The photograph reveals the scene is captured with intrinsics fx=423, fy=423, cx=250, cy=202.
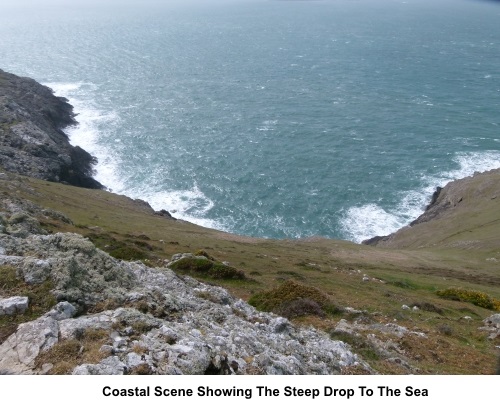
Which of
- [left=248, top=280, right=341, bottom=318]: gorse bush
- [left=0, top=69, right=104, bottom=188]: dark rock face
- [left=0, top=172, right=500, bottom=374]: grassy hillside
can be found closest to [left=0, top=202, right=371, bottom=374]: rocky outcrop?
[left=248, top=280, right=341, bottom=318]: gorse bush

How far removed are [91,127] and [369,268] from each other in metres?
116

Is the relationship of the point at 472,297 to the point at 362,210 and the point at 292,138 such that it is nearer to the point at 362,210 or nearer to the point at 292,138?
the point at 362,210

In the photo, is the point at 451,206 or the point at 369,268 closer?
the point at 369,268

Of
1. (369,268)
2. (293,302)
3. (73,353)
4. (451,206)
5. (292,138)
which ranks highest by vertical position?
(73,353)

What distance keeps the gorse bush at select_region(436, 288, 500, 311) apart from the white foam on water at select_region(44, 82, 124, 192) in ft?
282

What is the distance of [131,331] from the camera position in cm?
1612

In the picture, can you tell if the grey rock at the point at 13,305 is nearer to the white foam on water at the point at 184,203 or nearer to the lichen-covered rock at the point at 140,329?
the lichen-covered rock at the point at 140,329

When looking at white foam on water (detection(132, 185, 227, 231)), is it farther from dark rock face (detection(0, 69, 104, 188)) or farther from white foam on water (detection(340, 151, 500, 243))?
white foam on water (detection(340, 151, 500, 243))

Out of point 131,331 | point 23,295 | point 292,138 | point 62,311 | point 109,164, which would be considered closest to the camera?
point 131,331

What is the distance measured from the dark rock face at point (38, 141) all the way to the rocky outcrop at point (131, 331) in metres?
78.7

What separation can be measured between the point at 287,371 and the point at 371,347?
25.0 feet

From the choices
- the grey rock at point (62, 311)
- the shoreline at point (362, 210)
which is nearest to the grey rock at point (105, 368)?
the grey rock at point (62, 311)

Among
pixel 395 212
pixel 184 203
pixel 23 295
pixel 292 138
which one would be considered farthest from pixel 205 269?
pixel 292 138

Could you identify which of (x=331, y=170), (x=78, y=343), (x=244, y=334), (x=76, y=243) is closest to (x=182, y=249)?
(x=76, y=243)
